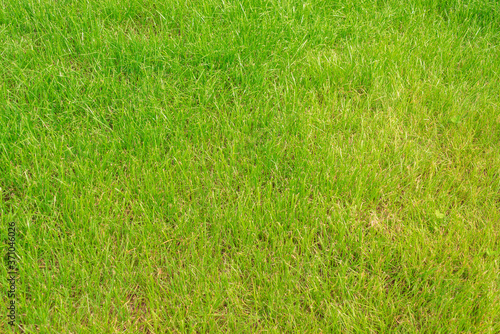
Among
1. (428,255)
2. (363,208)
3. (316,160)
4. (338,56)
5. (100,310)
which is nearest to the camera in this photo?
(100,310)

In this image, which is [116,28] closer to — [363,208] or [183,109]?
[183,109]

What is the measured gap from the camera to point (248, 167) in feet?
8.61

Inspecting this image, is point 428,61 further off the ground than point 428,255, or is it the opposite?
point 428,61

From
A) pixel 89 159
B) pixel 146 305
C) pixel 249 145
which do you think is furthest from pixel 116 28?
pixel 146 305

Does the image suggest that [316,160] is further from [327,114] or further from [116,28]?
[116,28]

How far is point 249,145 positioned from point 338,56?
113 centimetres

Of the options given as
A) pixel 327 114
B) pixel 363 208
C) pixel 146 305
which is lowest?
pixel 146 305

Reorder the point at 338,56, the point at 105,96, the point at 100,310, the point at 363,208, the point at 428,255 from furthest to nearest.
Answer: the point at 338,56 → the point at 105,96 → the point at 363,208 → the point at 428,255 → the point at 100,310

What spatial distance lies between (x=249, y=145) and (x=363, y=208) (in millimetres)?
789

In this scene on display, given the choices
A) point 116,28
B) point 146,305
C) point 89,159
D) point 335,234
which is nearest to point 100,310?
point 146,305

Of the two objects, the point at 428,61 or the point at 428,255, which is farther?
the point at 428,61

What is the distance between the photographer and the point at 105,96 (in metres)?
2.95

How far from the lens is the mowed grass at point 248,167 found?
2137 millimetres

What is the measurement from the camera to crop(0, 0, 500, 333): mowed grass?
214cm
